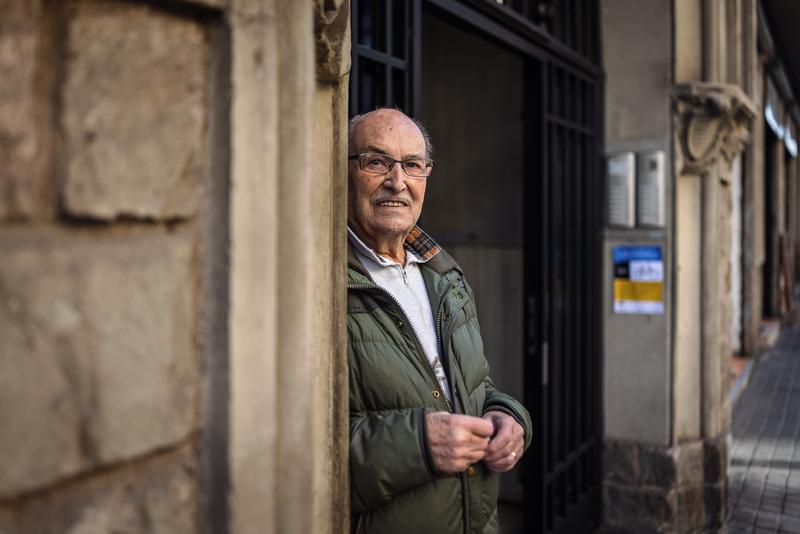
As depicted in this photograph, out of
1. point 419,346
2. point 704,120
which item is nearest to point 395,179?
point 419,346

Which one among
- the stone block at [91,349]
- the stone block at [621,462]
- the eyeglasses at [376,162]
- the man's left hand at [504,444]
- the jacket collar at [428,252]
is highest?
the eyeglasses at [376,162]

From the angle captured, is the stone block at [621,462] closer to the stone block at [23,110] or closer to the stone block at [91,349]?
the stone block at [91,349]

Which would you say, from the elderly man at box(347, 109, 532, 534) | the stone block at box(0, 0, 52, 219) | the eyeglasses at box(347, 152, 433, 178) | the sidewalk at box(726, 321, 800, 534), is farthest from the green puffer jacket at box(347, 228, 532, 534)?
the sidewalk at box(726, 321, 800, 534)

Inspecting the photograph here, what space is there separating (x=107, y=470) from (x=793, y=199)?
17.6 m

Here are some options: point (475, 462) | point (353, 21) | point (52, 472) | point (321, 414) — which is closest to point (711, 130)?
point (353, 21)

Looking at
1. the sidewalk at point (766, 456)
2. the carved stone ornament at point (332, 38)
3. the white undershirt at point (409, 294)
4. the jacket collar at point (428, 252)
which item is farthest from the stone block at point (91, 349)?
the sidewalk at point (766, 456)

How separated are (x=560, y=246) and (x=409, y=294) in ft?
7.58

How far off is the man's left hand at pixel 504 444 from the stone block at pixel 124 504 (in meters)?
0.98

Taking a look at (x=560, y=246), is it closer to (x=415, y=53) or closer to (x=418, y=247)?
(x=415, y=53)

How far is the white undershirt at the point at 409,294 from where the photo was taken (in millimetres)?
1947

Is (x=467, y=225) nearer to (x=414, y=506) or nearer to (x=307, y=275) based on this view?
(x=414, y=506)

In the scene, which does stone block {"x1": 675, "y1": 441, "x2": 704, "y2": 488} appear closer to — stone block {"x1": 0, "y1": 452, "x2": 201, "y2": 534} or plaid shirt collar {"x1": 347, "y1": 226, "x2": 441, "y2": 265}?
plaid shirt collar {"x1": 347, "y1": 226, "x2": 441, "y2": 265}

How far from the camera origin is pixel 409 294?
2.02m

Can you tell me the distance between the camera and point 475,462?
1877mm
